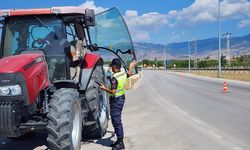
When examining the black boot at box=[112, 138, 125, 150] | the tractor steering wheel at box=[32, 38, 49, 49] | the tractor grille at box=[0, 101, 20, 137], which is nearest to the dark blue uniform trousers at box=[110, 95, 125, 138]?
the black boot at box=[112, 138, 125, 150]

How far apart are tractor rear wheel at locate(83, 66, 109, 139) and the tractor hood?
195 centimetres

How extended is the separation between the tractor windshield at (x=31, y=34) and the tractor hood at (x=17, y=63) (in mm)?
1028

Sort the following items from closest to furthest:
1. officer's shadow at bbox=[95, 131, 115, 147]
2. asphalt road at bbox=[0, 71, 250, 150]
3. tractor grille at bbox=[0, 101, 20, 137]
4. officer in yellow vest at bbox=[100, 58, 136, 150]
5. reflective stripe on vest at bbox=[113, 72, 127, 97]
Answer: tractor grille at bbox=[0, 101, 20, 137] < officer in yellow vest at bbox=[100, 58, 136, 150] < reflective stripe on vest at bbox=[113, 72, 127, 97] < asphalt road at bbox=[0, 71, 250, 150] < officer's shadow at bbox=[95, 131, 115, 147]

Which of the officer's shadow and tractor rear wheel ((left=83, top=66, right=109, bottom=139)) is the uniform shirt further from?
the officer's shadow

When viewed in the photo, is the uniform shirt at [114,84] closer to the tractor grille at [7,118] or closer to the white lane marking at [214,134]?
the tractor grille at [7,118]

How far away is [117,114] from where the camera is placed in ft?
28.9

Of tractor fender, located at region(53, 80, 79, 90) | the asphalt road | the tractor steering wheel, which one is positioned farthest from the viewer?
the asphalt road

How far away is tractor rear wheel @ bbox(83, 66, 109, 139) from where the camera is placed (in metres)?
9.30

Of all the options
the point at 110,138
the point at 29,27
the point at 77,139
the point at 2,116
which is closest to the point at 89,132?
the point at 110,138

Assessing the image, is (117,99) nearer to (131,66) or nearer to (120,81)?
(120,81)

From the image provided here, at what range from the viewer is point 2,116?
6.60 meters

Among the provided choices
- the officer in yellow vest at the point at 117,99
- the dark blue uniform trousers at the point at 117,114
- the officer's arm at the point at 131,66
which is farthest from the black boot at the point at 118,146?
the officer's arm at the point at 131,66

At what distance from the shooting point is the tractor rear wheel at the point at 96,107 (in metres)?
9.30

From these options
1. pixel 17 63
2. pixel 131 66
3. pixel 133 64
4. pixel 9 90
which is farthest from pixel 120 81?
pixel 9 90
